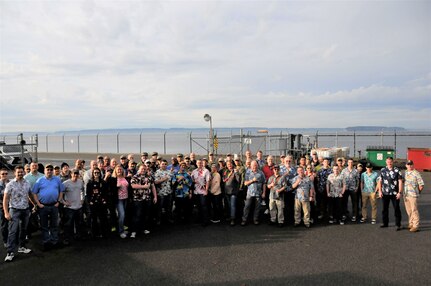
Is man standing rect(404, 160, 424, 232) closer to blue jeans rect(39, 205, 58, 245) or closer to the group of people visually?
the group of people

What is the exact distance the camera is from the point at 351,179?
8703 mm

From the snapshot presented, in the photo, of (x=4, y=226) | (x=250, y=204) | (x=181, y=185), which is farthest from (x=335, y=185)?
(x=4, y=226)

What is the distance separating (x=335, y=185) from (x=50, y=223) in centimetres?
694

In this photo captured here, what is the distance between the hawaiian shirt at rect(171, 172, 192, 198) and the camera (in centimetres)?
866

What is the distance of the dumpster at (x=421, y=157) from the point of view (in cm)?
1756

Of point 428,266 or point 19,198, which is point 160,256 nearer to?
point 19,198

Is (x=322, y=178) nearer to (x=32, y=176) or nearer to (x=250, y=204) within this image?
(x=250, y=204)

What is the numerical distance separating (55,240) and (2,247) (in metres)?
1.21

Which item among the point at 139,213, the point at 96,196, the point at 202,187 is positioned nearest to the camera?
the point at 96,196

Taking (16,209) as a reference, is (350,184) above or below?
above

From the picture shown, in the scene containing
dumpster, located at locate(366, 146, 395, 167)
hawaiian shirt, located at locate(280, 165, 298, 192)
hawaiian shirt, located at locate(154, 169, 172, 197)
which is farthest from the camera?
dumpster, located at locate(366, 146, 395, 167)

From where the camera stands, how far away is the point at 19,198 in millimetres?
6508

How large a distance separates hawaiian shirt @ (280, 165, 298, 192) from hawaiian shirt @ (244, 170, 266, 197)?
584 mm

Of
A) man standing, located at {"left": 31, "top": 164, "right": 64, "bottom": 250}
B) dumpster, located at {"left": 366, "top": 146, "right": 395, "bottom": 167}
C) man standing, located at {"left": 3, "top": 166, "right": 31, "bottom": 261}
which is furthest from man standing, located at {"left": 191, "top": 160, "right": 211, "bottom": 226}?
dumpster, located at {"left": 366, "top": 146, "right": 395, "bottom": 167}
